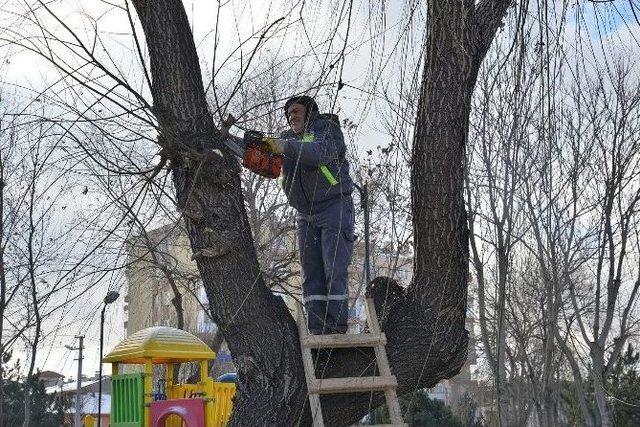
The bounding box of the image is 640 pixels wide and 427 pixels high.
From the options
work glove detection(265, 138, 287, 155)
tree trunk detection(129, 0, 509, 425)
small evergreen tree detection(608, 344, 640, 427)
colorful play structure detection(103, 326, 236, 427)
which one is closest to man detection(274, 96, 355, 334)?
work glove detection(265, 138, 287, 155)

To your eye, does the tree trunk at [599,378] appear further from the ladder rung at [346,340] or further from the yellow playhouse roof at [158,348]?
the ladder rung at [346,340]

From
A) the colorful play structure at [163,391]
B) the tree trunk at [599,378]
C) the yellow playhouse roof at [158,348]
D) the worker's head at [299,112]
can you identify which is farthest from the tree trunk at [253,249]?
the tree trunk at [599,378]

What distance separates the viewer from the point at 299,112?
16.9ft

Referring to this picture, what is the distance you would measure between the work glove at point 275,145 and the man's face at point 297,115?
535mm

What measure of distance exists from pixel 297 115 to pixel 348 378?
63.3 inches

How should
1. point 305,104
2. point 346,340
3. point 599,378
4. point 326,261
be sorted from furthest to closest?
point 599,378 < point 326,261 < point 305,104 < point 346,340

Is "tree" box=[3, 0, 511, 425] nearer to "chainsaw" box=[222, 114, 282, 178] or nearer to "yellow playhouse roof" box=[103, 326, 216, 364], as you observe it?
"chainsaw" box=[222, 114, 282, 178]

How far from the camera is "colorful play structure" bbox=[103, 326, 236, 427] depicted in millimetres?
9508

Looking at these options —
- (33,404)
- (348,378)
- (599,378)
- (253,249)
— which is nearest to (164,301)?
(33,404)

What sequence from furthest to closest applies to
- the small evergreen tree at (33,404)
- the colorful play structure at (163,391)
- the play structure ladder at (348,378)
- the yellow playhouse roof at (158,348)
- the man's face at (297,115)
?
the small evergreen tree at (33,404) → the yellow playhouse roof at (158,348) → the colorful play structure at (163,391) → the man's face at (297,115) → the play structure ladder at (348,378)

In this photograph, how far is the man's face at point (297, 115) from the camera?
201 inches

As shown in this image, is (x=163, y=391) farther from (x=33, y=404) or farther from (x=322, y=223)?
(x=33, y=404)

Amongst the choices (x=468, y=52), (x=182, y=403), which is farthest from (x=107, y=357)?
(x=468, y=52)

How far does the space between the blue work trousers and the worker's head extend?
→ 1.64 ft
